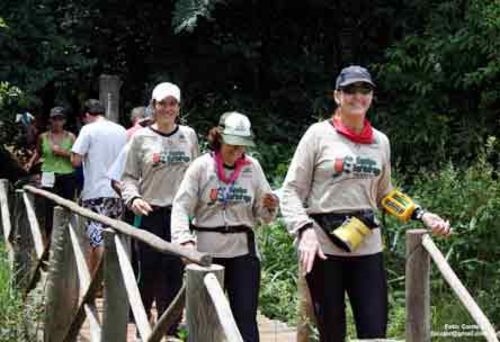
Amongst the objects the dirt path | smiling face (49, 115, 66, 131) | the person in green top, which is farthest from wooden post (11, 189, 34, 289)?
smiling face (49, 115, 66, 131)

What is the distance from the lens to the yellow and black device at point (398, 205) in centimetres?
453

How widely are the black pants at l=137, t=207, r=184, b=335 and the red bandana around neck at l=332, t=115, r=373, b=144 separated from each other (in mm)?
1538

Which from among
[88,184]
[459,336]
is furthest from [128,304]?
[88,184]

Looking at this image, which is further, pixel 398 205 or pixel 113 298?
pixel 113 298

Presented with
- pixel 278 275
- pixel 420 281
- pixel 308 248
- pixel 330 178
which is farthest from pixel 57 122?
pixel 420 281

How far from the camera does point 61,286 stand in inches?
235

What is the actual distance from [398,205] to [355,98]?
572mm

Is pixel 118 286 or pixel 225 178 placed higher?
pixel 225 178

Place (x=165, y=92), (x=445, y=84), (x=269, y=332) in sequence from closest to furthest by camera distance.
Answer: (x=165, y=92), (x=269, y=332), (x=445, y=84)

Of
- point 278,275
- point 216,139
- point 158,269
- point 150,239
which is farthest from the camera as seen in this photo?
point 278,275

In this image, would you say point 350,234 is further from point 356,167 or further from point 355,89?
point 355,89

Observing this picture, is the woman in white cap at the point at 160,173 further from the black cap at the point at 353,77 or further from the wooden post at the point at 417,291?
the wooden post at the point at 417,291

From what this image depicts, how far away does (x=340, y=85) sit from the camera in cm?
437

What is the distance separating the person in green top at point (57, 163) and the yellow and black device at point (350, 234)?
5009 mm
